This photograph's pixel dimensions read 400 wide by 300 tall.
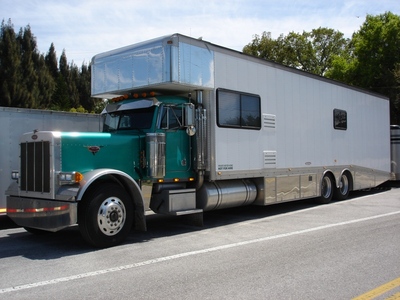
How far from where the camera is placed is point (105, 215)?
24.5 feet

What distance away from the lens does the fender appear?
7160 mm

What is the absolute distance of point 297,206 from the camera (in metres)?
13.4

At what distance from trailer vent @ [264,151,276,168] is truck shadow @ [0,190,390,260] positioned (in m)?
1.38

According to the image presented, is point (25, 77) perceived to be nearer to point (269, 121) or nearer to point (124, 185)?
point (269, 121)

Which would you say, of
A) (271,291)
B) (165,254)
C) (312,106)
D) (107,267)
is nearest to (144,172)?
(165,254)

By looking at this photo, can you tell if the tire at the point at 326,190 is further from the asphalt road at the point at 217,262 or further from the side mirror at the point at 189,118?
the side mirror at the point at 189,118

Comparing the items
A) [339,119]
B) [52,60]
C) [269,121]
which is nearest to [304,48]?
[52,60]

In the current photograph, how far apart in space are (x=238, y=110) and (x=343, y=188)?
21.2ft

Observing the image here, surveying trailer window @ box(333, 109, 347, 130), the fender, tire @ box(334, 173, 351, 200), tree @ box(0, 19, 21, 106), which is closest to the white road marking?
the fender

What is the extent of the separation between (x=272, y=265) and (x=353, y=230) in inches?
134

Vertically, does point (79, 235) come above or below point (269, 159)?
below

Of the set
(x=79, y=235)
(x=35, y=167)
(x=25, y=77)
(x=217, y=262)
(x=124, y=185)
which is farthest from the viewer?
(x=25, y=77)

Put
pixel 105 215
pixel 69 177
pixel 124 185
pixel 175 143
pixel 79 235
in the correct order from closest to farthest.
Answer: pixel 69 177 < pixel 105 215 < pixel 124 185 < pixel 79 235 < pixel 175 143

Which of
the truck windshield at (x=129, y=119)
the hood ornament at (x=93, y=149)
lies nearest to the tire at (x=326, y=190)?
the truck windshield at (x=129, y=119)
